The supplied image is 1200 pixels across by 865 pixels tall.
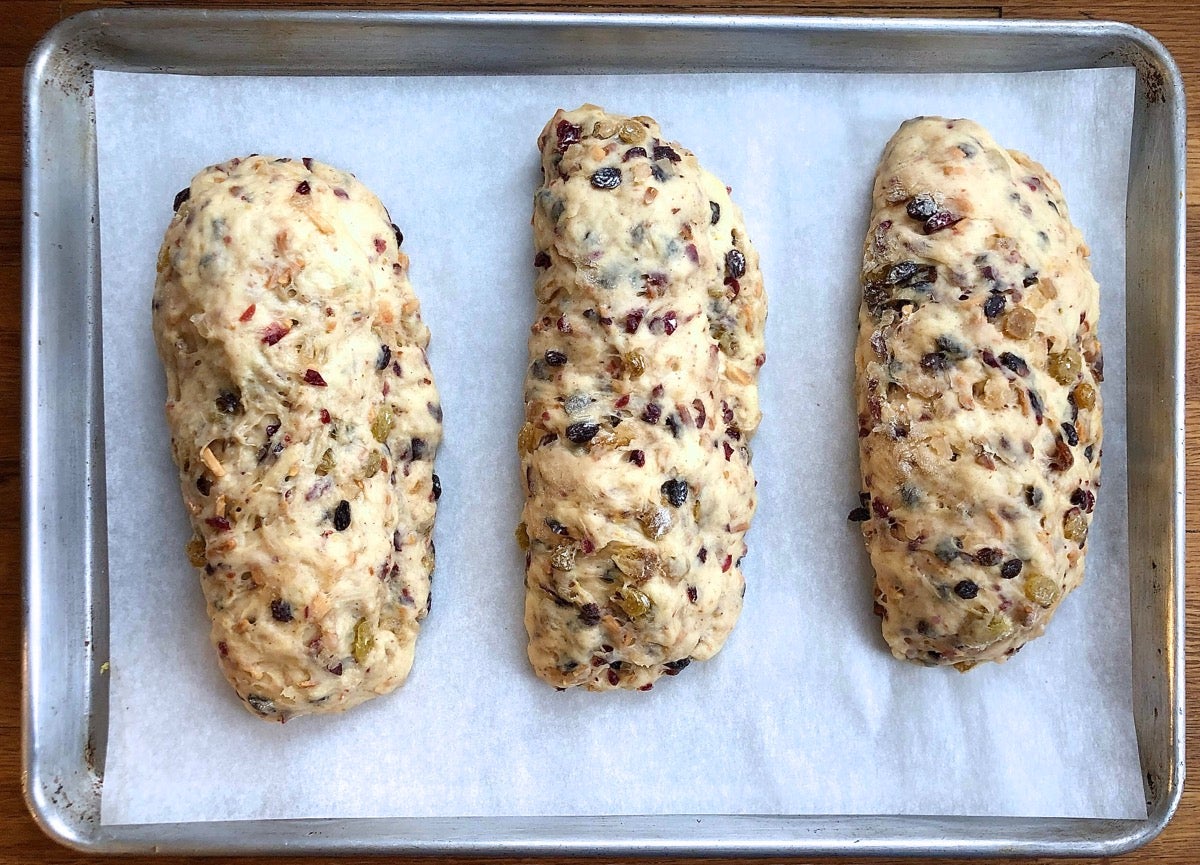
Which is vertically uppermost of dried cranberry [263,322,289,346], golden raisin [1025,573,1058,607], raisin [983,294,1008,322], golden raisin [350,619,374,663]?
dried cranberry [263,322,289,346]

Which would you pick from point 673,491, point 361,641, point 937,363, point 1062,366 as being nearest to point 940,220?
point 937,363

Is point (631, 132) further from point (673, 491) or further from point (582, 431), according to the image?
point (673, 491)

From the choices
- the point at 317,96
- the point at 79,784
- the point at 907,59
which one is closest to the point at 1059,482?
the point at 907,59

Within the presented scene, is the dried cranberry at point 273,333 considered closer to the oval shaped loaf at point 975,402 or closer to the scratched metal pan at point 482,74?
the scratched metal pan at point 482,74

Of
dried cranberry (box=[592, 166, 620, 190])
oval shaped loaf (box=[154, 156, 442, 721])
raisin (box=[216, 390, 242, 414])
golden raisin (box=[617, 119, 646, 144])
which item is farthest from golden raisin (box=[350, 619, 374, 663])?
golden raisin (box=[617, 119, 646, 144])

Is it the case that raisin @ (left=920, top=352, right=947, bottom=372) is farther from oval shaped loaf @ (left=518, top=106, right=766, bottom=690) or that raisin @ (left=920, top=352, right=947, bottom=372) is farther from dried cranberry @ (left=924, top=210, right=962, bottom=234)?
oval shaped loaf @ (left=518, top=106, right=766, bottom=690)

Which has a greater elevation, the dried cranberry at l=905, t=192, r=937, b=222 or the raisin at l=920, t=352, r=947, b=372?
the dried cranberry at l=905, t=192, r=937, b=222

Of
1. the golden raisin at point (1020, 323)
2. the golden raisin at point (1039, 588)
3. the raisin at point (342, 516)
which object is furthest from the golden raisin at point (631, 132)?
the golden raisin at point (1039, 588)
